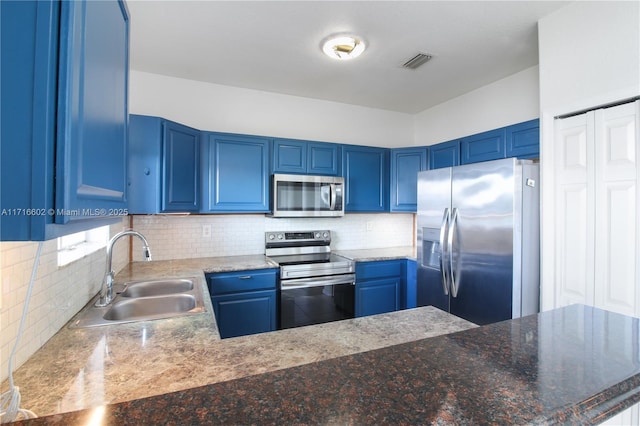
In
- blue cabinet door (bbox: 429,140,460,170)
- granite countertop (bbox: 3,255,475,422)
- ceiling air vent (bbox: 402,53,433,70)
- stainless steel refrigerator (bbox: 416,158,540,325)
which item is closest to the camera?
granite countertop (bbox: 3,255,475,422)

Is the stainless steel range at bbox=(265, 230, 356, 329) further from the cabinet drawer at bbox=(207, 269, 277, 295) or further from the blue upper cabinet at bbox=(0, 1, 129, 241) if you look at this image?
the blue upper cabinet at bbox=(0, 1, 129, 241)

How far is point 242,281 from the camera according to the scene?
8.46 feet

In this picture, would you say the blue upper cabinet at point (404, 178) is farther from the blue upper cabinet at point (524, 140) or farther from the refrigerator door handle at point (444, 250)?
the blue upper cabinet at point (524, 140)

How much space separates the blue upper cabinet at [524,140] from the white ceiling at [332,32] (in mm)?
589

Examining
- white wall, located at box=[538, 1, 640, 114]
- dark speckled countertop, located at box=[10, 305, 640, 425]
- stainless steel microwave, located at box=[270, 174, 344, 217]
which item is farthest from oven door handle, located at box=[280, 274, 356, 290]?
dark speckled countertop, located at box=[10, 305, 640, 425]

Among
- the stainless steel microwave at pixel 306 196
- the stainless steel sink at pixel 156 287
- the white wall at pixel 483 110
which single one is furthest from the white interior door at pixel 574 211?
the stainless steel sink at pixel 156 287

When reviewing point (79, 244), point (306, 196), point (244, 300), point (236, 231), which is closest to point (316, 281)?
point (244, 300)

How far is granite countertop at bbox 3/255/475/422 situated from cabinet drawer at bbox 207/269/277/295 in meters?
1.08

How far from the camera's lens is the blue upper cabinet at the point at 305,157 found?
9.91ft

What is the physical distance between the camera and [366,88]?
125 inches

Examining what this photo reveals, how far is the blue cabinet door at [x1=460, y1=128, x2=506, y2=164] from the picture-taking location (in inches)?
104

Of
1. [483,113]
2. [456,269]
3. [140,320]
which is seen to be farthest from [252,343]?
[483,113]

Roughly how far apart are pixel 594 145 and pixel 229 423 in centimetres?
226

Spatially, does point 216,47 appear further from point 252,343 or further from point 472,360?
point 472,360
